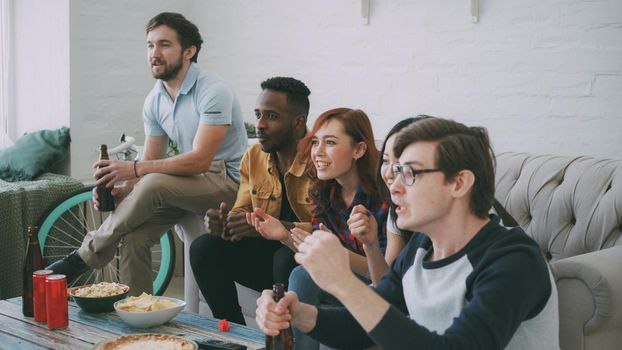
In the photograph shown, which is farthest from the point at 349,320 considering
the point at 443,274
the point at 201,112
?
the point at 201,112

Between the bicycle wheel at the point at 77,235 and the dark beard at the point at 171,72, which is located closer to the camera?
the dark beard at the point at 171,72

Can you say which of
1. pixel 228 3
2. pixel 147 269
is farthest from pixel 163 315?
pixel 228 3

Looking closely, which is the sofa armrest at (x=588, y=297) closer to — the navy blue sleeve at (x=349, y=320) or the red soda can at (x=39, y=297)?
the navy blue sleeve at (x=349, y=320)

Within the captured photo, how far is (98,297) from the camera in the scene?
2.24 metres

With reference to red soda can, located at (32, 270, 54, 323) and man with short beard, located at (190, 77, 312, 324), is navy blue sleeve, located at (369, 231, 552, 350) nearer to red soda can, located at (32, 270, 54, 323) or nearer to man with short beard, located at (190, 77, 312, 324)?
red soda can, located at (32, 270, 54, 323)

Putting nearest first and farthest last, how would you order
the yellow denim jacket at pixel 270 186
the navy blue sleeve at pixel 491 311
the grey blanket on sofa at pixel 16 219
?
the navy blue sleeve at pixel 491 311
the yellow denim jacket at pixel 270 186
the grey blanket on sofa at pixel 16 219

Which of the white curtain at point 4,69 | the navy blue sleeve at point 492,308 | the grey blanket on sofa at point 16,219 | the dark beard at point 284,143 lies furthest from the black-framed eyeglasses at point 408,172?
the white curtain at point 4,69

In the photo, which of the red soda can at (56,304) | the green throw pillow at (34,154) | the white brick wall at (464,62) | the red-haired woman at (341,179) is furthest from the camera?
the green throw pillow at (34,154)

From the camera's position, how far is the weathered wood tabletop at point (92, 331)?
1.99 m

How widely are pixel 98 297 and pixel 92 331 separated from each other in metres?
0.15

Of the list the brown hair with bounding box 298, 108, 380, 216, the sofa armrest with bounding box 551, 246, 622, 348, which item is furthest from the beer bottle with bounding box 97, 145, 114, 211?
the sofa armrest with bounding box 551, 246, 622, 348

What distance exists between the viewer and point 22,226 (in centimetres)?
375

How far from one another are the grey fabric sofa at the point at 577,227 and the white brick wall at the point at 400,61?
461 millimetres

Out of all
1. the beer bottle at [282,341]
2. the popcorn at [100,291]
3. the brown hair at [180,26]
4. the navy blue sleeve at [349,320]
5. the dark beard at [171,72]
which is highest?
the brown hair at [180,26]
